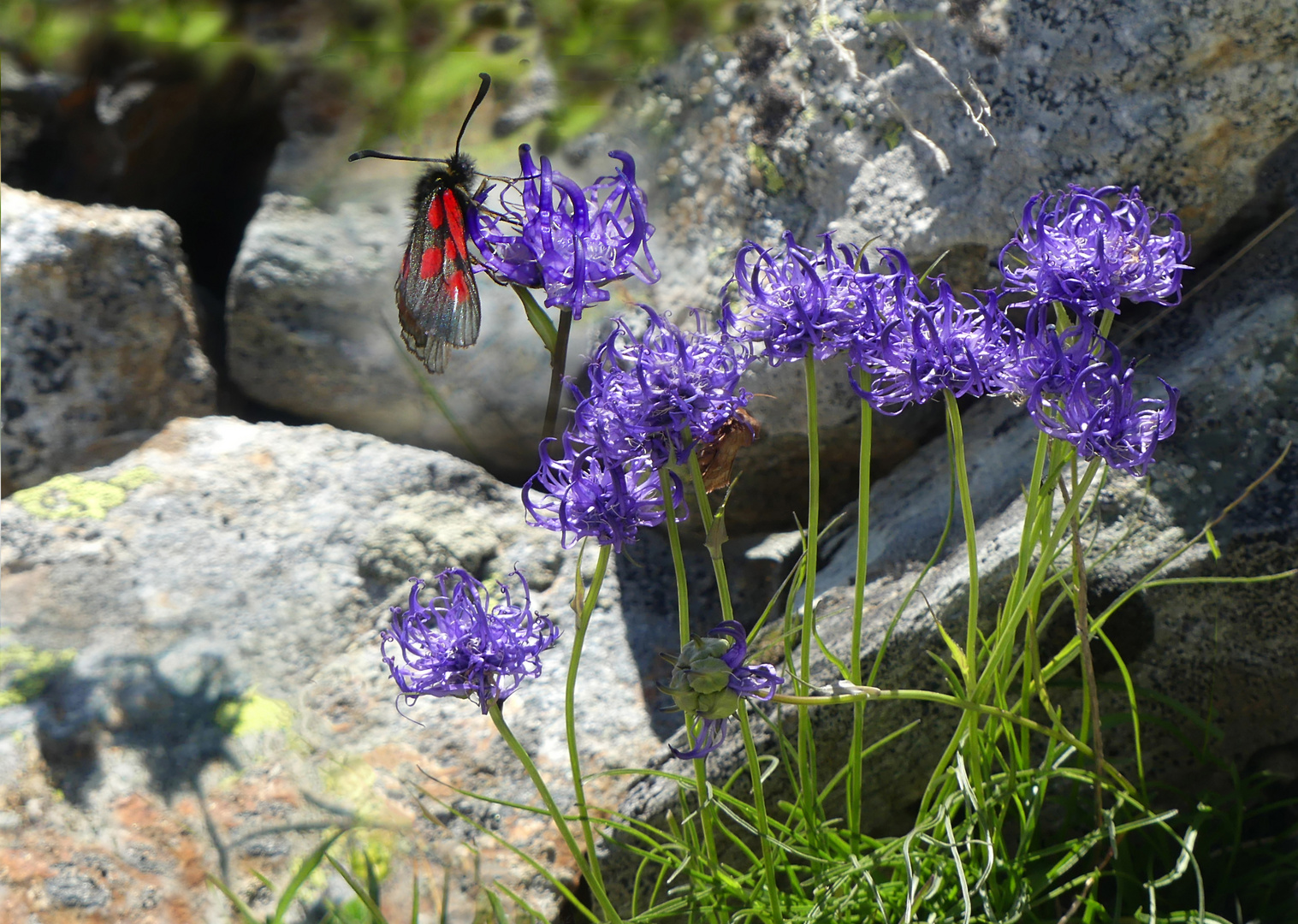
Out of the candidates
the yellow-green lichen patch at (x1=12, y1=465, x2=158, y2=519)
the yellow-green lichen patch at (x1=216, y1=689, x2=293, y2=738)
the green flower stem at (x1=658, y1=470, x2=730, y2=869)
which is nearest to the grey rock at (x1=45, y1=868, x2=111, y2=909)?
the yellow-green lichen patch at (x1=216, y1=689, x2=293, y2=738)

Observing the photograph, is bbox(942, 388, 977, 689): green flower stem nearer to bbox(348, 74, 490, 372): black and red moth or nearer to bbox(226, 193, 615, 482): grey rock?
bbox(348, 74, 490, 372): black and red moth

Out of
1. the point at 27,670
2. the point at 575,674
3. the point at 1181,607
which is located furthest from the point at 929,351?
the point at 27,670

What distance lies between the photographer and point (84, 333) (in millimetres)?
2875

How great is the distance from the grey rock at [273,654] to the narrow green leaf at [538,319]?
3.31 ft

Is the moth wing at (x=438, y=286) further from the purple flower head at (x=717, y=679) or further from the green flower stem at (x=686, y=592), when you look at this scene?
the purple flower head at (x=717, y=679)

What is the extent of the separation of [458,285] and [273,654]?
1.19 meters

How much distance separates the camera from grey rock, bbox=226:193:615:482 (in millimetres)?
3088

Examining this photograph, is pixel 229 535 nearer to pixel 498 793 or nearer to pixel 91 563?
pixel 91 563

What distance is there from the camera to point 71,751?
6.53 feet

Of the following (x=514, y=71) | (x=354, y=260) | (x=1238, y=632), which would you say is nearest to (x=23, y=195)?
(x=354, y=260)

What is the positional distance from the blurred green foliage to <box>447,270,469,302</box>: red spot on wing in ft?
6.26

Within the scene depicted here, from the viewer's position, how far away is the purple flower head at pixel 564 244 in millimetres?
1055

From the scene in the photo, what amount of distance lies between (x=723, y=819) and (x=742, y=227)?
4.95 feet

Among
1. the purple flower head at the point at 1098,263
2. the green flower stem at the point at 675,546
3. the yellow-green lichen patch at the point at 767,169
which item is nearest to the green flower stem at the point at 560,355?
the green flower stem at the point at 675,546
